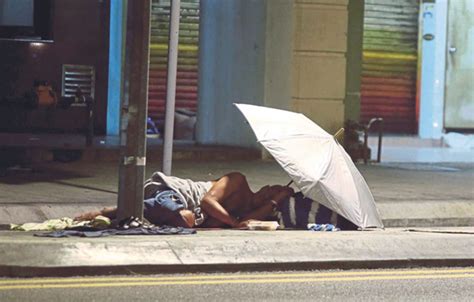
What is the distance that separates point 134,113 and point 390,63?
11.5 metres

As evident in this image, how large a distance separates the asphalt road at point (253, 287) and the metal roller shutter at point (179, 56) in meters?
10.7

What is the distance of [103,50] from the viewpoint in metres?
17.1

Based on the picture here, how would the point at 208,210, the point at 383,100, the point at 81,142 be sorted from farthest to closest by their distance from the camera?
the point at 383,100
the point at 81,142
the point at 208,210

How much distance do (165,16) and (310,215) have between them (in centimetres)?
923

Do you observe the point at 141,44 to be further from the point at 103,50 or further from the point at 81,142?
the point at 103,50

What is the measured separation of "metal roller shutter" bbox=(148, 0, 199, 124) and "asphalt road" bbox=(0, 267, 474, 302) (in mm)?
10692

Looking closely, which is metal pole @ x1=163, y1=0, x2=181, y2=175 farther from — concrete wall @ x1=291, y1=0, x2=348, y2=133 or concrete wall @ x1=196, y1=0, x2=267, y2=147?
concrete wall @ x1=196, y1=0, x2=267, y2=147

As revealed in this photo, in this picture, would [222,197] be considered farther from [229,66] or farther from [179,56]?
[179,56]

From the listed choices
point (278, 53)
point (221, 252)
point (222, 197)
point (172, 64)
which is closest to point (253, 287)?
point (221, 252)

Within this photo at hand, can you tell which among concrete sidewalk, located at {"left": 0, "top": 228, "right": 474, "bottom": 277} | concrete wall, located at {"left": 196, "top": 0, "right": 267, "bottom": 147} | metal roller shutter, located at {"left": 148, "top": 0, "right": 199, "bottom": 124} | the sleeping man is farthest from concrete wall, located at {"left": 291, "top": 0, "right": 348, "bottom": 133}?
concrete sidewalk, located at {"left": 0, "top": 228, "right": 474, "bottom": 277}

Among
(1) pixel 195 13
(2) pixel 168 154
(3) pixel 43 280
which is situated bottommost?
(3) pixel 43 280

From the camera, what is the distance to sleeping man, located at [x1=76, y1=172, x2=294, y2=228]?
343 inches

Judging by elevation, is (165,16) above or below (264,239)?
above

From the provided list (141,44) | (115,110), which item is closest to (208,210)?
(141,44)
